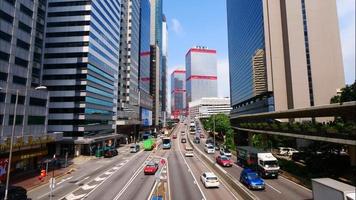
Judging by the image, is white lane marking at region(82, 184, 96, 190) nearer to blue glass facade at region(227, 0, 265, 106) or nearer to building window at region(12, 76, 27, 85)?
building window at region(12, 76, 27, 85)

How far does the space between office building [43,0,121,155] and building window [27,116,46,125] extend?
1846cm

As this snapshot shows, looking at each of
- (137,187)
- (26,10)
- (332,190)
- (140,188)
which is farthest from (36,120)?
(332,190)

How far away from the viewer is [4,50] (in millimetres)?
41125

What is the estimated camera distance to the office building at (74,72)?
223ft

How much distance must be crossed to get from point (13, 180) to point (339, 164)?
53.0m

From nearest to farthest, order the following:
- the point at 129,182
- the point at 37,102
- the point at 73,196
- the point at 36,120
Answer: the point at 73,196, the point at 129,182, the point at 36,120, the point at 37,102

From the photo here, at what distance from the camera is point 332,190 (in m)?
18.7

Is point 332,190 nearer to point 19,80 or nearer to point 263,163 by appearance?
point 263,163

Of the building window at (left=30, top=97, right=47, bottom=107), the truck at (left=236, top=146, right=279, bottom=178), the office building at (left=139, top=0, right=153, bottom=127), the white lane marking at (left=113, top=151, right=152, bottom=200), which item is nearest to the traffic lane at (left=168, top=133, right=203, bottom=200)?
the white lane marking at (left=113, top=151, right=152, bottom=200)

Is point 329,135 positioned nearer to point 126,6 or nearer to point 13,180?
point 13,180

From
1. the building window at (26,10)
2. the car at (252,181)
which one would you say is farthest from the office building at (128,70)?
the car at (252,181)

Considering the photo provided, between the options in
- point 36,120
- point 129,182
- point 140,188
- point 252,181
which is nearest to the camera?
point 252,181

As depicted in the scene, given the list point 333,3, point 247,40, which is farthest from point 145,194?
point 247,40

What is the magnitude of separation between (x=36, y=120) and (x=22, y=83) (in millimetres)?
6909
